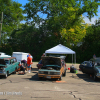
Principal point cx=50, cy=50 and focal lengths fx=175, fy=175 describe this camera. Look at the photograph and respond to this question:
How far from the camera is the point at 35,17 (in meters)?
45.6

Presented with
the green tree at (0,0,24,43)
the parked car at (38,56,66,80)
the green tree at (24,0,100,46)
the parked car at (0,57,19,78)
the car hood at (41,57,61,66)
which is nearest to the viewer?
the parked car at (38,56,66,80)

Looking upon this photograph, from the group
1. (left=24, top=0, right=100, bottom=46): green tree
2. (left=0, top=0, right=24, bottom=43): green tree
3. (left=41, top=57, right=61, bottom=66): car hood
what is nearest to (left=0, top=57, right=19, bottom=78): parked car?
(left=41, top=57, right=61, bottom=66): car hood

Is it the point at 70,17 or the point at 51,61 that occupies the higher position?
the point at 70,17

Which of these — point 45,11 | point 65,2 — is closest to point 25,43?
point 45,11

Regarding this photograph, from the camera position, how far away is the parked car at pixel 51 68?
1241 centimetres

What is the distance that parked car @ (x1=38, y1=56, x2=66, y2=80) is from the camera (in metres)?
12.4

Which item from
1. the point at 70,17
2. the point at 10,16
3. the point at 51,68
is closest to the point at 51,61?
the point at 51,68

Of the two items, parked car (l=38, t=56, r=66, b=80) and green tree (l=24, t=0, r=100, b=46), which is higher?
green tree (l=24, t=0, r=100, b=46)

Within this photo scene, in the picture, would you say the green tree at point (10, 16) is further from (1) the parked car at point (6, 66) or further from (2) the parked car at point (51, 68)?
(2) the parked car at point (51, 68)

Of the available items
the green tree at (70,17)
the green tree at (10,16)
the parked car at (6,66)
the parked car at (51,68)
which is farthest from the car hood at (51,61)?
the green tree at (10,16)

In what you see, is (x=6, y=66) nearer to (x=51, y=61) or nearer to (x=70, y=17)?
(x=51, y=61)

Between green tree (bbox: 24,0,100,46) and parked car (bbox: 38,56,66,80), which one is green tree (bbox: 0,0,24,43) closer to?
green tree (bbox: 24,0,100,46)

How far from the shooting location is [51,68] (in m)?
13.2

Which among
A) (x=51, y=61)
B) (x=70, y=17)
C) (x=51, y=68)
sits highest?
(x=70, y=17)
